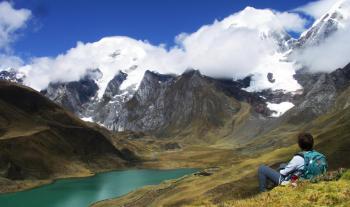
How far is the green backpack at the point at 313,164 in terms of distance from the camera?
1958 cm

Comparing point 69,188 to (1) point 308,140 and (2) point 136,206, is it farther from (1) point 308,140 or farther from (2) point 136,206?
(1) point 308,140

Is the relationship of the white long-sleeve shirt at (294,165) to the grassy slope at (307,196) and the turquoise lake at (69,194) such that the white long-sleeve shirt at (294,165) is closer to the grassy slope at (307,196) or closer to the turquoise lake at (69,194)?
the grassy slope at (307,196)

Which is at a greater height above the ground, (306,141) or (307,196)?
(306,141)

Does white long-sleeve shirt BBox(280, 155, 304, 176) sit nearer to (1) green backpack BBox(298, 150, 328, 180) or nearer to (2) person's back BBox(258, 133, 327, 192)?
(2) person's back BBox(258, 133, 327, 192)

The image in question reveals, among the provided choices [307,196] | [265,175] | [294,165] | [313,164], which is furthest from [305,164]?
[265,175]

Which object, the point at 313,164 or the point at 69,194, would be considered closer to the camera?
the point at 313,164

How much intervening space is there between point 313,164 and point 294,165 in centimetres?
71

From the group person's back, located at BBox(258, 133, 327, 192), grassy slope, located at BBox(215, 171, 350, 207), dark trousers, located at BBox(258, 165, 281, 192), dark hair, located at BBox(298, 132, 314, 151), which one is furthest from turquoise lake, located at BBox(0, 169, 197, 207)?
dark hair, located at BBox(298, 132, 314, 151)

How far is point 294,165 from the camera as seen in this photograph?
19.7 meters

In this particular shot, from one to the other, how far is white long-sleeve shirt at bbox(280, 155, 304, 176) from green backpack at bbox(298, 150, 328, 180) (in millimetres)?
155

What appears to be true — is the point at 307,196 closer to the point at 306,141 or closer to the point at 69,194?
the point at 306,141

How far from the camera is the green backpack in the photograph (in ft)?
64.2

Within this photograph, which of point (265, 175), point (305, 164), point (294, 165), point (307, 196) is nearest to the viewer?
point (307, 196)

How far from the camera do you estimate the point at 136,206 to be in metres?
103
